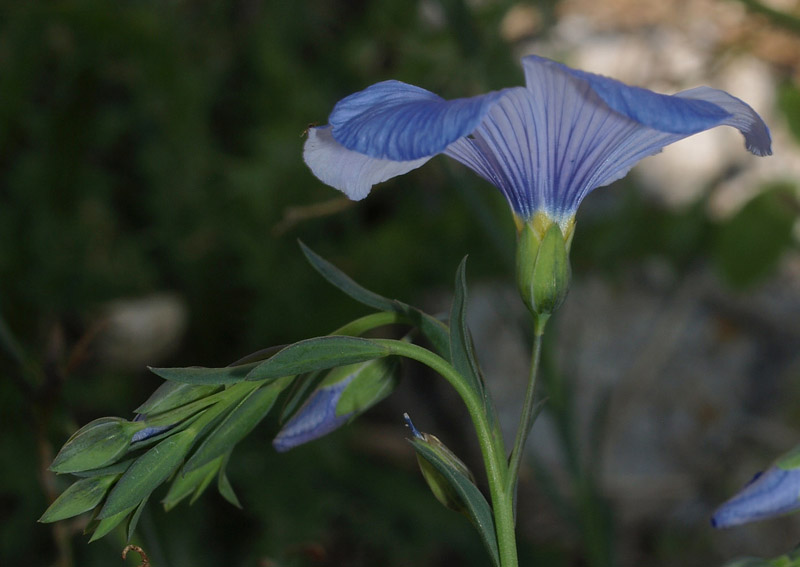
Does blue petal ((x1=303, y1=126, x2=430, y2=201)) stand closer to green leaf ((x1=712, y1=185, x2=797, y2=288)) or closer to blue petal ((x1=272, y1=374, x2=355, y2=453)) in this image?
blue petal ((x1=272, y1=374, x2=355, y2=453))

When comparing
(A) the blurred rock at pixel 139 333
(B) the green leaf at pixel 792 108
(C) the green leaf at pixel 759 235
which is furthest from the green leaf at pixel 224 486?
(B) the green leaf at pixel 792 108

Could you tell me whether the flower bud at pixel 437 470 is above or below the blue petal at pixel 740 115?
below

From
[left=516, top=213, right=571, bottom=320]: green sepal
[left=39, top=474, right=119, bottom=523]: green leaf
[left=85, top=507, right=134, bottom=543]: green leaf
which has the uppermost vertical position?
[left=516, top=213, right=571, bottom=320]: green sepal

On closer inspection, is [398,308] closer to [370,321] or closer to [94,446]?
[370,321]

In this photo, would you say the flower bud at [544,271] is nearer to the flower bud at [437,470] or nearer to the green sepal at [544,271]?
the green sepal at [544,271]

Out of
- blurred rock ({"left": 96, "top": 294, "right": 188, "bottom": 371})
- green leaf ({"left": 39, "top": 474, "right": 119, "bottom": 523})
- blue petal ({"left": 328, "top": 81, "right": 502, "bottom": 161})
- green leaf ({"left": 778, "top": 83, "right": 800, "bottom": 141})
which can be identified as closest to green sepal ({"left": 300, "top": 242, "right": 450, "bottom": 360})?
blue petal ({"left": 328, "top": 81, "right": 502, "bottom": 161})

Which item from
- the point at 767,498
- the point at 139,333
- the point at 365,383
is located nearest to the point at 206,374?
the point at 365,383

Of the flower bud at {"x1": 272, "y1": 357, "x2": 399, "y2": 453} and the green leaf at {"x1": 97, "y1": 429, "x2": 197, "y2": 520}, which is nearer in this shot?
the green leaf at {"x1": 97, "y1": 429, "x2": 197, "y2": 520}
